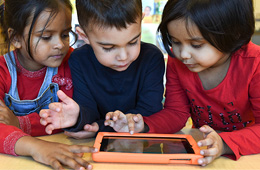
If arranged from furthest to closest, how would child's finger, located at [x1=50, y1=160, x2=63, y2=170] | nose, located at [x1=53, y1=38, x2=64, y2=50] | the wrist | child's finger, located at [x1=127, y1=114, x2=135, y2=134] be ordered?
nose, located at [x1=53, y1=38, x2=64, y2=50], the wrist, child's finger, located at [x1=127, y1=114, x2=135, y2=134], child's finger, located at [x1=50, y1=160, x2=63, y2=170]

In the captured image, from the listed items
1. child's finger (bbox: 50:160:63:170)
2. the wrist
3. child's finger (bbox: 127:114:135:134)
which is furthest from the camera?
the wrist

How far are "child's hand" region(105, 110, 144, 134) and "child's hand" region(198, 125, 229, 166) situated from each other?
184 mm

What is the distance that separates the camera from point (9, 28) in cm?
92

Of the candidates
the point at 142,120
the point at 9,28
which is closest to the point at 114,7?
the point at 142,120

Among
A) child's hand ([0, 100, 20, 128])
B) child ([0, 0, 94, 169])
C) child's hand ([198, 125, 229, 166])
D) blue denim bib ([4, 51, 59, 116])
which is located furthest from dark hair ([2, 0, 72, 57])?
child's hand ([198, 125, 229, 166])

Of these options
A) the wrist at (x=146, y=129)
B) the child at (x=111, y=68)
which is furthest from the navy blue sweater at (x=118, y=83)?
the wrist at (x=146, y=129)

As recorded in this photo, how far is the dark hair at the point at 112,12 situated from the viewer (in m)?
0.71

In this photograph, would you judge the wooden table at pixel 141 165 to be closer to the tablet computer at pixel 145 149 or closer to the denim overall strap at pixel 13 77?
the tablet computer at pixel 145 149

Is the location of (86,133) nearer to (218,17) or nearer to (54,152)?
(54,152)

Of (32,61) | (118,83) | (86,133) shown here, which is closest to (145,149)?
(86,133)

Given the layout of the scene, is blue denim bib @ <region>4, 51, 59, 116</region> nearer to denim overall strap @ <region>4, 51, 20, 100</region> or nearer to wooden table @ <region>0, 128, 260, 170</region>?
denim overall strap @ <region>4, 51, 20, 100</region>

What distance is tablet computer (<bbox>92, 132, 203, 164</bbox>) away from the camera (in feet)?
1.86

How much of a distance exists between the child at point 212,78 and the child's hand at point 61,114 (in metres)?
0.10

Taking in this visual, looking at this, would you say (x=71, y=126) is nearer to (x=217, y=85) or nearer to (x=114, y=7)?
(x=114, y=7)
